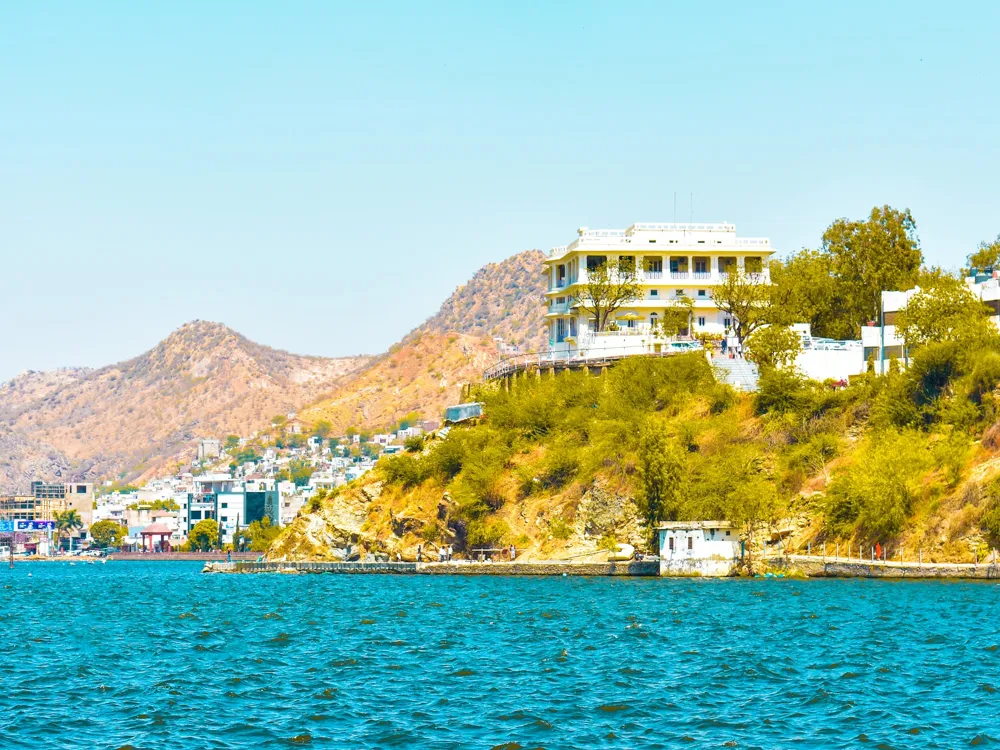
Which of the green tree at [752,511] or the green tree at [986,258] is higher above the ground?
the green tree at [986,258]

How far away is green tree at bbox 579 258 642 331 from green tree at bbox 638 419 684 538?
74.4ft

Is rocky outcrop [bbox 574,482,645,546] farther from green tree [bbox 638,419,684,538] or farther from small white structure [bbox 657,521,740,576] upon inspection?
small white structure [bbox 657,521,740,576]

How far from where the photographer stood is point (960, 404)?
291ft

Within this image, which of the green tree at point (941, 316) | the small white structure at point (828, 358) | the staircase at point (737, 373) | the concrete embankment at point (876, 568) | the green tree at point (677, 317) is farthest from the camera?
the green tree at point (677, 317)

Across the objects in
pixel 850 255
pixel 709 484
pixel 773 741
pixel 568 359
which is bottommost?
pixel 773 741

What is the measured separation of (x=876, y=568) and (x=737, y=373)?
26.1m

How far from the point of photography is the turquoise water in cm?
3462

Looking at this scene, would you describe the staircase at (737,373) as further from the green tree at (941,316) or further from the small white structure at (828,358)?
the green tree at (941,316)

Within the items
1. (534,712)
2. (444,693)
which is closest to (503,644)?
(444,693)

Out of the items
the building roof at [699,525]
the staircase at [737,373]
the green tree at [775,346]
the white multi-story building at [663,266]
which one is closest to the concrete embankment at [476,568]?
the building roof at [699,525]

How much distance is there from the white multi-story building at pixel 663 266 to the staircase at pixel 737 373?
1002 centimetres

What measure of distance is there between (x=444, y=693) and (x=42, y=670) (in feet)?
46.4

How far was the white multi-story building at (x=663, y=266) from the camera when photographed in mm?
114250

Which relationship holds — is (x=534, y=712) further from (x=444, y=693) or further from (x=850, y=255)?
(x=850, y=255)
